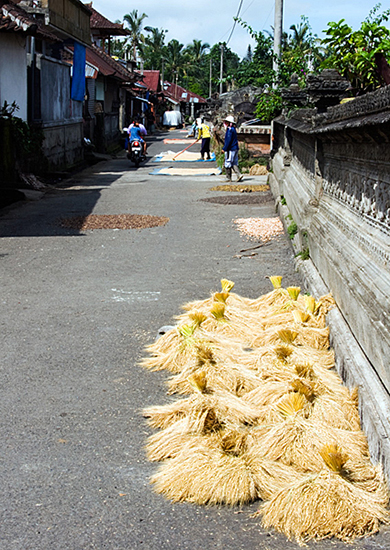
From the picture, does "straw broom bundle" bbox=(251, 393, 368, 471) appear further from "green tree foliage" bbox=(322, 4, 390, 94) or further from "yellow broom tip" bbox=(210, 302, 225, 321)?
"green tree foliage" bbox=(322, 4, 390, 94)

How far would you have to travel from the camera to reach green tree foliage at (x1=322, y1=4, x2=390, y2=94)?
6.62 meters

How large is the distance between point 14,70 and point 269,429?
48.9ft

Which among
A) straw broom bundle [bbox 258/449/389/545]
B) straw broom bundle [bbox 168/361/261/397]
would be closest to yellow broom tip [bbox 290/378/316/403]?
straw broom bundle [bbox 168/361/261/397]

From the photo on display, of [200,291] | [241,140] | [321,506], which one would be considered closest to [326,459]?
[321,506]

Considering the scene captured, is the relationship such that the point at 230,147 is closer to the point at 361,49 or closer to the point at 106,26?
the point at 361,49

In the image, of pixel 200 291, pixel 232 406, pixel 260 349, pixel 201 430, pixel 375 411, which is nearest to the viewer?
pixel 375 411

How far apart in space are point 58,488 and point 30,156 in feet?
48.7

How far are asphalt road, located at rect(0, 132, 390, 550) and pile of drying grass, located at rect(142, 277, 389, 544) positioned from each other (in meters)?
0.10

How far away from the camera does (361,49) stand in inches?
267

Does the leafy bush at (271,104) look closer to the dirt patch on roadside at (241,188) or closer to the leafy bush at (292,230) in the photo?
the dirt patch on roadside at (241,188)

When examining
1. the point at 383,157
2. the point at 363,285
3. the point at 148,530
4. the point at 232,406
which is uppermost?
the point at 383,157

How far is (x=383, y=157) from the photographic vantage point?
3971mm

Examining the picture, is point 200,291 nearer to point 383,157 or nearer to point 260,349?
point 260,349

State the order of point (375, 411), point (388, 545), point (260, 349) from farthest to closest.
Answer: point (260, 349) → point (375, 411) → point (388, 545)
